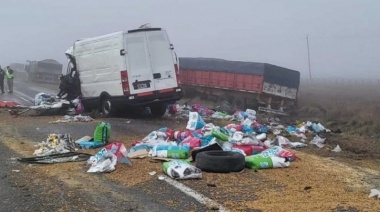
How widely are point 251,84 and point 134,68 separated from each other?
10.7 metres

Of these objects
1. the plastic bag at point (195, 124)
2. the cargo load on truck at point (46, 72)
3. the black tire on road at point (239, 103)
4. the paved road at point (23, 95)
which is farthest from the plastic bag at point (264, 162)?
the cargo load on truck at point (46, 72)

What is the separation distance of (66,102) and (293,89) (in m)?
11.9

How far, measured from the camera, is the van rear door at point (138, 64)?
13.1 m

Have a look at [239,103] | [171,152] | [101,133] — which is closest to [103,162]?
[171,152]

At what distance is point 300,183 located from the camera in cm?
612

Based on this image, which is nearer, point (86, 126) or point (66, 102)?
point (86, 126)

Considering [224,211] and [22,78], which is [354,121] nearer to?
[224,211]

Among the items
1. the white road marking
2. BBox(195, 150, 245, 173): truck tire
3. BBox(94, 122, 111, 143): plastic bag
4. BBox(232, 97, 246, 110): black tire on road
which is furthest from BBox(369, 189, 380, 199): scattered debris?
BBox(232, 97, 246, 110): black tire on road

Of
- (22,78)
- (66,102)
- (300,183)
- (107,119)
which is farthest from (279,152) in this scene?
(22,78)

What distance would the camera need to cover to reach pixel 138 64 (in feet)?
43.7


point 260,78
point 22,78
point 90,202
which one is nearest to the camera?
point 90,202

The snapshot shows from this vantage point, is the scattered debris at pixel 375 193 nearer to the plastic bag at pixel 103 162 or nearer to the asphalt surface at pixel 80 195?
the asphalt surface at pixel 80 195

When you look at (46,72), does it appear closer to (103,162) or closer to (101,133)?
(101,133)

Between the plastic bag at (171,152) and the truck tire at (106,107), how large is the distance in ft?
22.3
